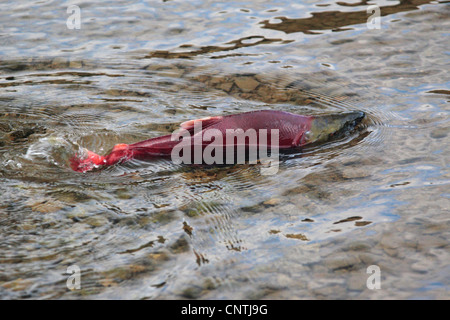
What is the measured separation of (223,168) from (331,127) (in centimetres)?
117

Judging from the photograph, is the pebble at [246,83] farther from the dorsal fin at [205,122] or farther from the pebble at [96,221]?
the pebble at [96,221]

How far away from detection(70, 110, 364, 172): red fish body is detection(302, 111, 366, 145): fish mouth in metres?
0.06

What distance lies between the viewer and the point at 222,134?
4.92 m

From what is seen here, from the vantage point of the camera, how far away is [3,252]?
3977mm

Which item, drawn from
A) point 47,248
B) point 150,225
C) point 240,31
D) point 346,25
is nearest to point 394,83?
point 346,25

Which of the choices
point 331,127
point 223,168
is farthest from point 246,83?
point 223,168

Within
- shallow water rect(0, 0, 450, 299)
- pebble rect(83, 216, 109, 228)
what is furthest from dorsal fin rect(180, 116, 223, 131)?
pebble rect(83, 216, 109, 228)

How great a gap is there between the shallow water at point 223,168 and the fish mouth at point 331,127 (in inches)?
4.6

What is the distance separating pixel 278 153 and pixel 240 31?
12.6 ft

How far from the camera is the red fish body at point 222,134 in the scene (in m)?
4.93

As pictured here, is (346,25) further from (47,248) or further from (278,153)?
(47,248)

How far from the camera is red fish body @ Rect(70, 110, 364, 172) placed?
493 centimetres

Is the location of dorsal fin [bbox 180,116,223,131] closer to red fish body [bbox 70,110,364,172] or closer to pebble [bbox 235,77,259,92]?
red fish body [bbox 70,110,364,172]

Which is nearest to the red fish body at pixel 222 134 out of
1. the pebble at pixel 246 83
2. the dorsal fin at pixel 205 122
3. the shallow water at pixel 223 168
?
the dorsal fin at pixel 205 122
